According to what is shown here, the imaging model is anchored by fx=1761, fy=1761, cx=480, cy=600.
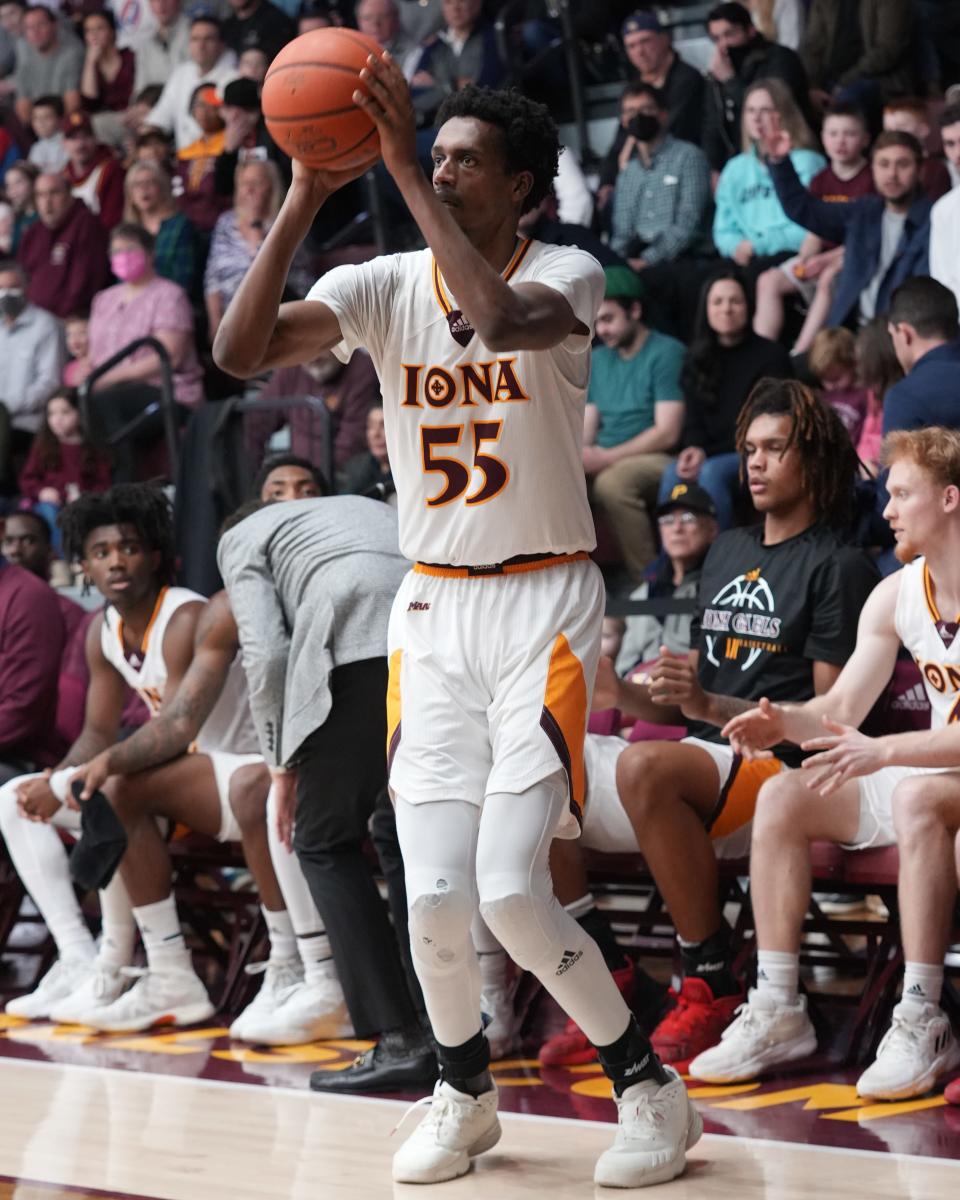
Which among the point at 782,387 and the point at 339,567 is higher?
the point at 782,387

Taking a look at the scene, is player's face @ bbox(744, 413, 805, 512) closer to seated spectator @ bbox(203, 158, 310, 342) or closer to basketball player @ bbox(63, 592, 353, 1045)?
basketball player @ bbox(63, 592, 353, 1045)

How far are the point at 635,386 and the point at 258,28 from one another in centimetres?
501

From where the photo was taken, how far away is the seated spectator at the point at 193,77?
38.8ft

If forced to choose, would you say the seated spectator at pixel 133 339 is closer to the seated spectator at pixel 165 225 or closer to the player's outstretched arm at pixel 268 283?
the seated spectator at pixel 165 225

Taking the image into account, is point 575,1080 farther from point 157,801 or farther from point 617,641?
point 617,641

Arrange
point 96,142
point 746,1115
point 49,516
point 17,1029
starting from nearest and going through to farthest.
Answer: point 746,1115 → point 17,1029 → point 49,516 → point 96,142

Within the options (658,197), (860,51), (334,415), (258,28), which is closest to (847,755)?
(334,415)

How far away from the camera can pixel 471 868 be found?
11.9ft

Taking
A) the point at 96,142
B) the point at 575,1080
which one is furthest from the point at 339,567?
the point at 96,142

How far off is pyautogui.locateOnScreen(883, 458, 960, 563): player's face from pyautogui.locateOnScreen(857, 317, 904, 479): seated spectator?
6.15ft

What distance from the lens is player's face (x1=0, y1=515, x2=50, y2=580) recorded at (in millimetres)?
7676

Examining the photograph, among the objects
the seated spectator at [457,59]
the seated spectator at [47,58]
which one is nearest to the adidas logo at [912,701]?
the seated spectator at [457,59]

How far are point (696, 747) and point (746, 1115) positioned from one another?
1.08m

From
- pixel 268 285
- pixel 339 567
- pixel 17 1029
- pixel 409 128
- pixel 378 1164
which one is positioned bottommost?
pixel 17 1029
